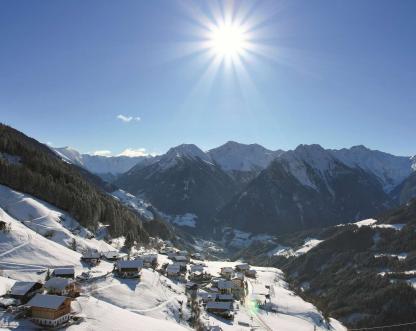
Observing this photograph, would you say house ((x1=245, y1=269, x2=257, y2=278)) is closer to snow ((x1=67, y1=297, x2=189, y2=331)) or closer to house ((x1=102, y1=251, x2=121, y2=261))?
house ((x1=102, y1=251, x2=121, y2=261))

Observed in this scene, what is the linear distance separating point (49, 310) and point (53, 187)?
11623 cm

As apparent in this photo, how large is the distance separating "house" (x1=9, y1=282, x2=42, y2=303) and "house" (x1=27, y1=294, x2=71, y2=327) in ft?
20.9

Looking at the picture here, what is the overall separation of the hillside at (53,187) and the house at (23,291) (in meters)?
91.7

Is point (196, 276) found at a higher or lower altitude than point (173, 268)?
lower

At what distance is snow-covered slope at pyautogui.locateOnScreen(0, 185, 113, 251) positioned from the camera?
127m

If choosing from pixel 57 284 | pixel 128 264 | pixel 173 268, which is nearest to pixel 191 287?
pixel 173 268

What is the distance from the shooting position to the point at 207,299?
111625 mm

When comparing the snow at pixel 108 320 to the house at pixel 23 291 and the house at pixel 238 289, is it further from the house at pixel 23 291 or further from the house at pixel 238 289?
the house at pixel 238 289

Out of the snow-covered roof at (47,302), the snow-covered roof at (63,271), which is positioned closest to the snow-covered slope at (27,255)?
the snow-covered roof at (63,271)

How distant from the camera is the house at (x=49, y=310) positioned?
2269 inches

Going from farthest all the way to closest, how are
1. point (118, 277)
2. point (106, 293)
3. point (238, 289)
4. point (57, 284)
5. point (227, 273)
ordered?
point (227, 273) < point (238, 289) < point (118, 277) < point (106, 293) < point (57, 284)

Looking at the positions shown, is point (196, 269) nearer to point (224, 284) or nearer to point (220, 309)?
point (224, 284)

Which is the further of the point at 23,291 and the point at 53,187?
the point at 53,187

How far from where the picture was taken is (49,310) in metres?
57.7
